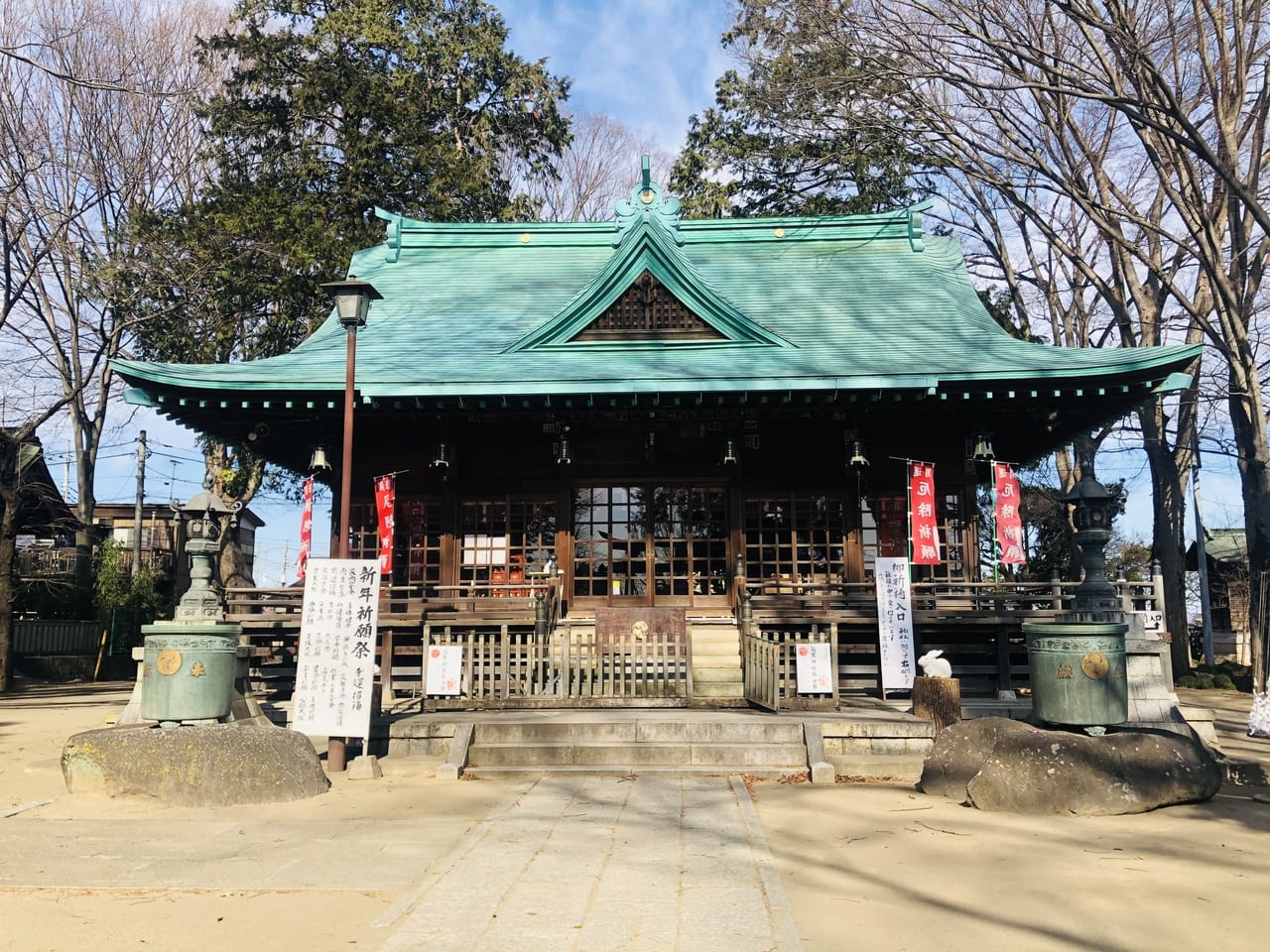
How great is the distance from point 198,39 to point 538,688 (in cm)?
2237

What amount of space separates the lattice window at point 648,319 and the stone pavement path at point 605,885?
9.59 metres

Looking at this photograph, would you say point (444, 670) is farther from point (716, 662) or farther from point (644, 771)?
point (716, 662)

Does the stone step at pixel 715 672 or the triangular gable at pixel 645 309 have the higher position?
the triangular gable at pixel 645 309

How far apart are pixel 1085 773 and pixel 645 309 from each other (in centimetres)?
1085

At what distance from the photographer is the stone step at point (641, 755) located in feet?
33.4

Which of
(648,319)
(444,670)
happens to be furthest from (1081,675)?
(648,319)

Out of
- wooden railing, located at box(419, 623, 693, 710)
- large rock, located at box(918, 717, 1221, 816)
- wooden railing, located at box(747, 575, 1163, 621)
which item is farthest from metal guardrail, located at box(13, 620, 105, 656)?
large rock, located at box(918, 717, 1221, 816)

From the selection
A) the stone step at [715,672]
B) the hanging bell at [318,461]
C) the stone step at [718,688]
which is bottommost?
the stone step at [718,688]

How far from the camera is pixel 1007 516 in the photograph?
1420cm

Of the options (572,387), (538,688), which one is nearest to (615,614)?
(538,688)

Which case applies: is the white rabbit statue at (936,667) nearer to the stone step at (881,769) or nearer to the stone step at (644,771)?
the stone step at (881,769)

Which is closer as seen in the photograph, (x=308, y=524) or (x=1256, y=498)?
(x=308, y=524)

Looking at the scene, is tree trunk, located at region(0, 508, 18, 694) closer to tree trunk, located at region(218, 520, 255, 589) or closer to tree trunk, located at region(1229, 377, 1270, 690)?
tree trunk, located at region(218, 520, 255, 589)

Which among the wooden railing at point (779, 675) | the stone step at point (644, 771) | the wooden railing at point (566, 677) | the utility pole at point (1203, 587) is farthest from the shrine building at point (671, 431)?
the utility pole at point (1203, 587)
